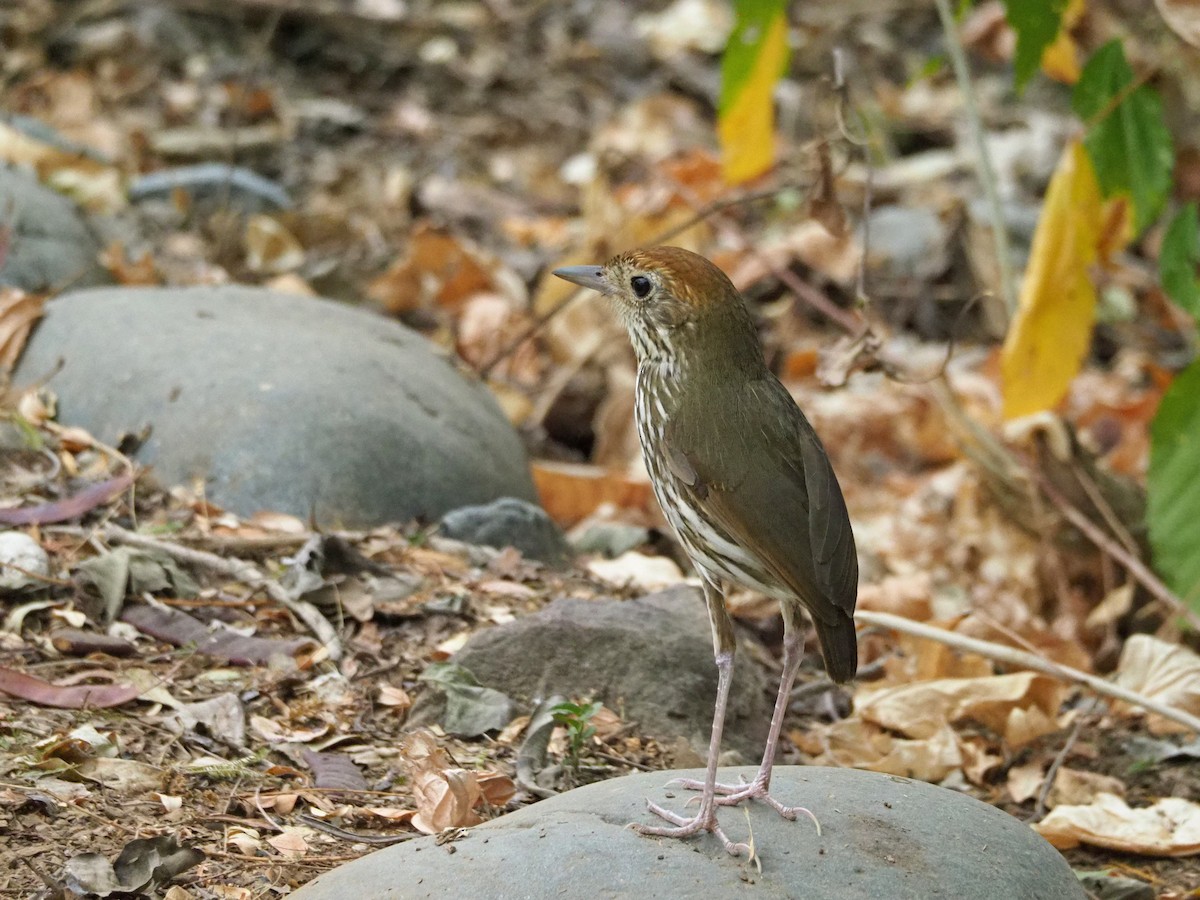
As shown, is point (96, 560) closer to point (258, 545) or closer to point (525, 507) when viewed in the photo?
point (258, 545)

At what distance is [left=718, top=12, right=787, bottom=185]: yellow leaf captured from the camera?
5.62 metres

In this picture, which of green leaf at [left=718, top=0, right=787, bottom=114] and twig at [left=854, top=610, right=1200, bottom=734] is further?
green leaf at [left=718, top=0, right=787, bottom=114]

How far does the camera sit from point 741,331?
3.44 meters

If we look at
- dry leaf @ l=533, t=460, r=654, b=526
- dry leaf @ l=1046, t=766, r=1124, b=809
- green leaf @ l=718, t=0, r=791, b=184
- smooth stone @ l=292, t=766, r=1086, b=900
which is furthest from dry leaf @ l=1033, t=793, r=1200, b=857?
green leaf @ l=718, t=0, r=791, b=184

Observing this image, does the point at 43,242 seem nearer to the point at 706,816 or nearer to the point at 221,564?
the point at 221,564

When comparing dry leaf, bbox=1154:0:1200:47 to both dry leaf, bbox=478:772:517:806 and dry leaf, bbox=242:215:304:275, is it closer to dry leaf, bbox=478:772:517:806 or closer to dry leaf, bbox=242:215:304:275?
dry leaf, bbox=478:772:517:806

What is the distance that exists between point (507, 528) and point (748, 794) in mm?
1931

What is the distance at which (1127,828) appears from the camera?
3.99m

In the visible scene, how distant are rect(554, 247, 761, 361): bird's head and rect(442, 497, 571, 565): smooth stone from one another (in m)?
1.53

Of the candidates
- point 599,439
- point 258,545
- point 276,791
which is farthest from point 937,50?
point 276,791

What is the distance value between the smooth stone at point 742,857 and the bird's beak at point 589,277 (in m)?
1.12

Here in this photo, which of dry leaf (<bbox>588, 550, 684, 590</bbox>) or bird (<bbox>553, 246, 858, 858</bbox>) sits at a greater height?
bird (<bbox>553, 246, 858, 858</bbox>)

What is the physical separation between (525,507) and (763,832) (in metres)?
2.12

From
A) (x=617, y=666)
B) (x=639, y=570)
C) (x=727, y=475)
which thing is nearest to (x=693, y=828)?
(x=727, y=475)
